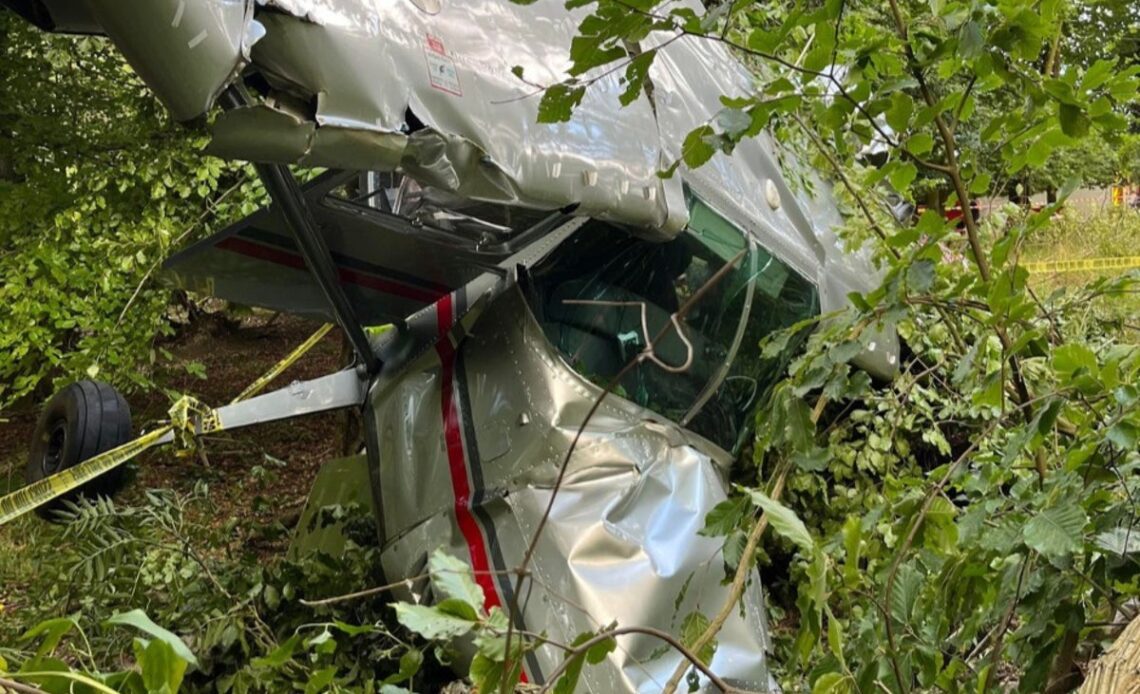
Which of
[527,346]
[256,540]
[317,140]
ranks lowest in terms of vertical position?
[256,540]

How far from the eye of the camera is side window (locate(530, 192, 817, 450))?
Result: 339 centimetres

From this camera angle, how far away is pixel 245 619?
3.68 m

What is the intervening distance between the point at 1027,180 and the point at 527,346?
6.20 metres

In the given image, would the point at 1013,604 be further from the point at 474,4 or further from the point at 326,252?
the point at 326,252

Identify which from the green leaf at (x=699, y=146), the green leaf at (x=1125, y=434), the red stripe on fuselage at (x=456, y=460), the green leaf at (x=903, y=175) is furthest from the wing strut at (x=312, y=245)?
the green leaf at (x=1125, y=434)

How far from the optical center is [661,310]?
135 inches

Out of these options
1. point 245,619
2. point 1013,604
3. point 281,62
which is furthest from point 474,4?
point 245,619

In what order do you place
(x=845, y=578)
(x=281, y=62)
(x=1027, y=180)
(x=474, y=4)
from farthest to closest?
(x=1027, y=180) < (x=474, y=4) < (x=281, y=62) < (x=845, y=578)

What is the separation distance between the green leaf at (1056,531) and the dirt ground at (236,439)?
438 cm

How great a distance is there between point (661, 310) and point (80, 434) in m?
2.89

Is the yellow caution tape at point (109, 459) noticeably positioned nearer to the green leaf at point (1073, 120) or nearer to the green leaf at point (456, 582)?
the green leaf at point (456, 582)

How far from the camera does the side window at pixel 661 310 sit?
3.39 metres

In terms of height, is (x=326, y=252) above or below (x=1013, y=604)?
below

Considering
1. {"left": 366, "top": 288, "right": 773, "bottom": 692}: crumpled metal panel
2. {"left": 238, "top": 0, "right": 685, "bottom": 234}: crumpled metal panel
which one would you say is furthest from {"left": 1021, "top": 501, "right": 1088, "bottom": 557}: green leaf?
{"left": 238, "top": 0, "right": 685, "bottom": 234}: crumpled metal panel
